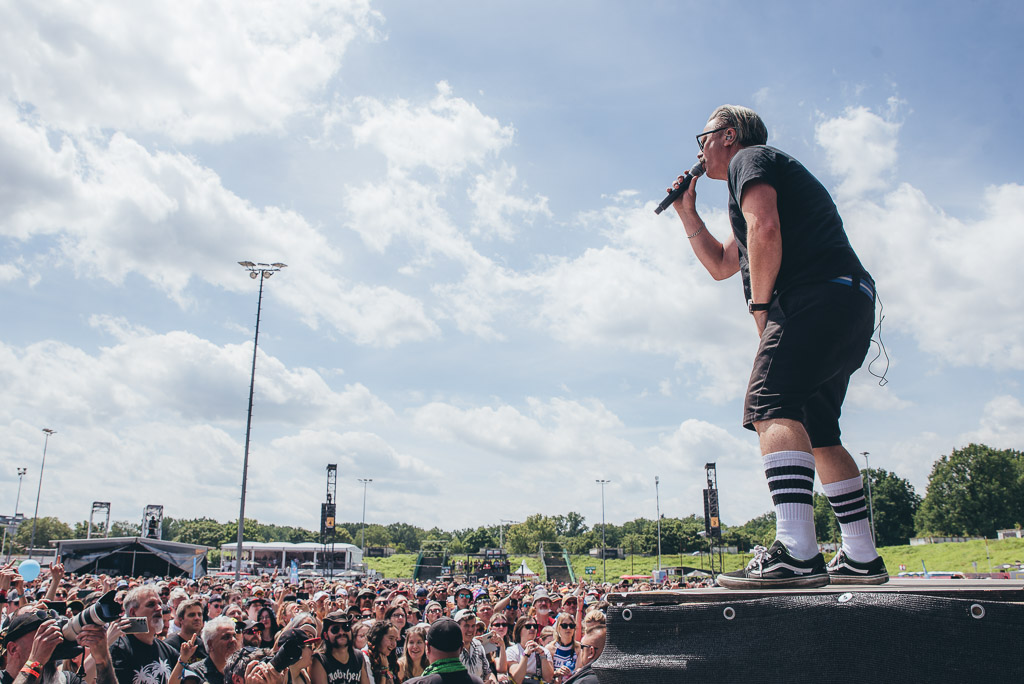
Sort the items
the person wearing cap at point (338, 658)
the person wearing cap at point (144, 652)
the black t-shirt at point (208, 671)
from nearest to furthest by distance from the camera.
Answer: the person wearing cap at point (144, 652)
the black t-shirt at point (208, 671)
the person wearing cap at point (338, 658)

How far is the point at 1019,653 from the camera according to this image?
1308mm

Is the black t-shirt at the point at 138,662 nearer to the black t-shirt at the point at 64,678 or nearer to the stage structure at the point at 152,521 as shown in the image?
the black t-shirt at the point at 64,678

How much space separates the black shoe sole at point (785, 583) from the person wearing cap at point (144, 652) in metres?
4.44

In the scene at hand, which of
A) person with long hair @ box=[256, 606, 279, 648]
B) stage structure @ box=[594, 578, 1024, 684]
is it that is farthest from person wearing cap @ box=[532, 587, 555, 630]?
stage structure @ box=[594, 578, 1024, 684]

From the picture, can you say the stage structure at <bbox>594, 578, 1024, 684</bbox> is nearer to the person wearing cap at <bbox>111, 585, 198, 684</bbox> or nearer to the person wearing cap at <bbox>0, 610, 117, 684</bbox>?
the person wearing cap at <bbox>0, 610, 117, 684</bbox>

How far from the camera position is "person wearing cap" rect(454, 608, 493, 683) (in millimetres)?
6504

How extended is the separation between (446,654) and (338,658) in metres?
1.65

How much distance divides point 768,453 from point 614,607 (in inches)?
26.9

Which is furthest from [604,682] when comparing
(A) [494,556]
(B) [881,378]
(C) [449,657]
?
(A) [494,556]

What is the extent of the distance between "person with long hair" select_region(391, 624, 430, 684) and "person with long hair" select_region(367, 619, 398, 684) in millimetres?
95

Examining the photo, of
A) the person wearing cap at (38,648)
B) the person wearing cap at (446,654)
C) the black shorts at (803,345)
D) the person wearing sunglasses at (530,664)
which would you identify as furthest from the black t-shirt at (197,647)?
the black shorts at (803,345)

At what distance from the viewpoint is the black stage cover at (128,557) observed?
3509 cm

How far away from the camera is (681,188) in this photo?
3066 mm

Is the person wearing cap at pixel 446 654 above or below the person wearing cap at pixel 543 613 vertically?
above
